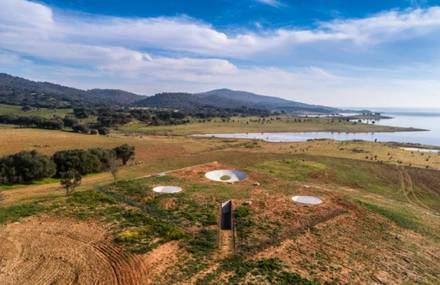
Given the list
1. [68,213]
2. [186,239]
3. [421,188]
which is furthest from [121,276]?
[421,188]

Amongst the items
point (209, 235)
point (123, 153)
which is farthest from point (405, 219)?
point (123, 153)

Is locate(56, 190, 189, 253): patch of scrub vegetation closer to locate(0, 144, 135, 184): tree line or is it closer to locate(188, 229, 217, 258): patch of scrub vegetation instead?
locate(188, 229, 217, 258): patch of scrub vegetation

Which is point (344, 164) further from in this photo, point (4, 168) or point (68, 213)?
point (4, 168)

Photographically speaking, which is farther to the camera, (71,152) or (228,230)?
(71,152)

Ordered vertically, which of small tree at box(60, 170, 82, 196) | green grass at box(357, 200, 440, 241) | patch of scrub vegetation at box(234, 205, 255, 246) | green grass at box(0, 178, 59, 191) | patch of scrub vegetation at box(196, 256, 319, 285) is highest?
small tree at box(60, 170, 82, 196)

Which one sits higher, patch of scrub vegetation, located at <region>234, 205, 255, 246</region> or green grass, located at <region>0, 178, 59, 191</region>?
patch of scrub vegetation, located at <region>234, 205, 255, 246</region>

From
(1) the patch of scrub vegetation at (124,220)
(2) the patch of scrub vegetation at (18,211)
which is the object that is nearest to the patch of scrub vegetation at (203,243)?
(1) the patch of scrub vegetation at (124,220)

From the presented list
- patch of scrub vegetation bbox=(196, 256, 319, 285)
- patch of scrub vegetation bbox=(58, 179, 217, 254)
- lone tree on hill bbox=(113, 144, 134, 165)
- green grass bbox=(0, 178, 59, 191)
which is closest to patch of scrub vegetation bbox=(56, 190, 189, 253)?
patch of scrub vegetation bbox=(58, 179, 217, 254)
